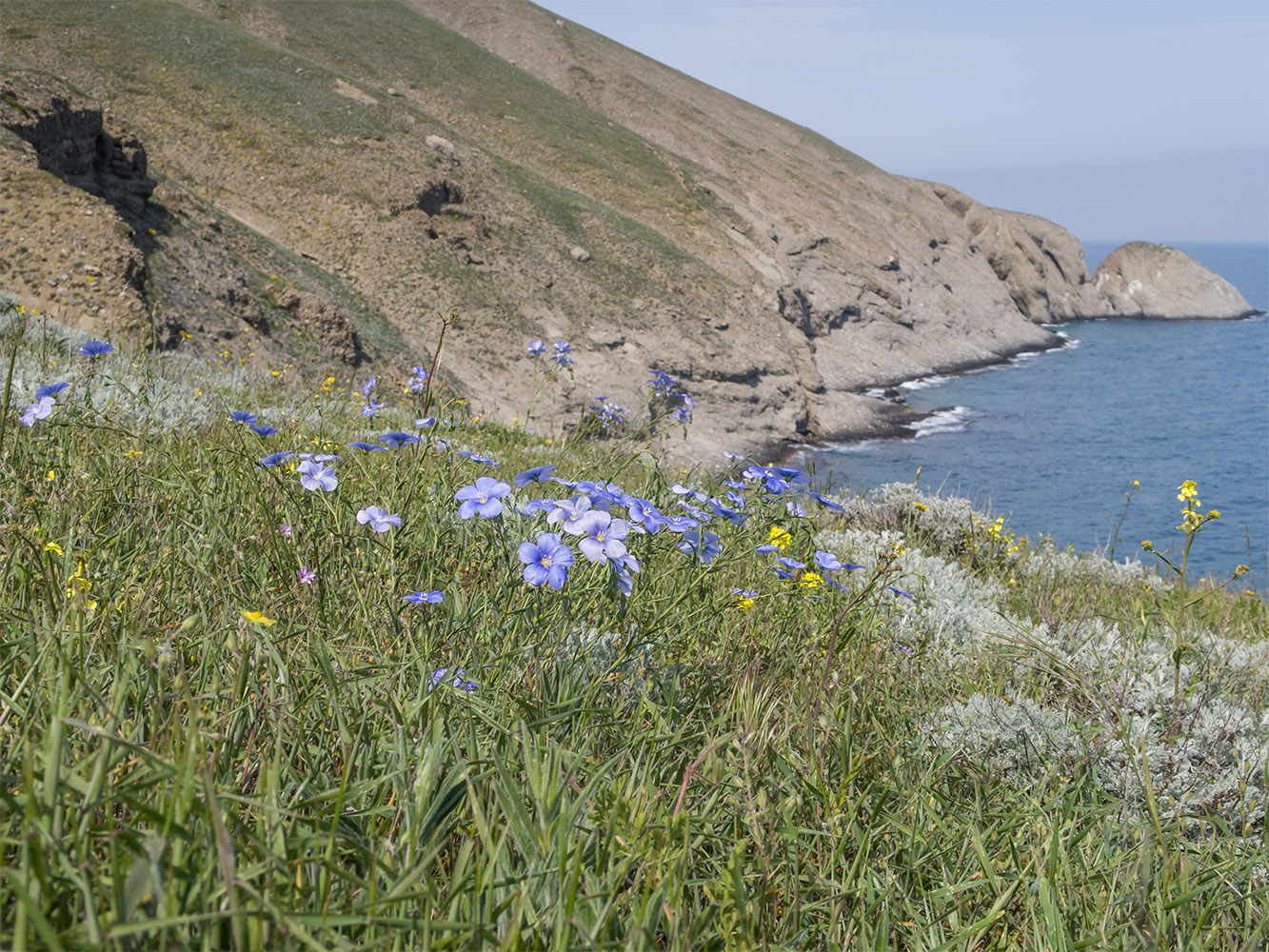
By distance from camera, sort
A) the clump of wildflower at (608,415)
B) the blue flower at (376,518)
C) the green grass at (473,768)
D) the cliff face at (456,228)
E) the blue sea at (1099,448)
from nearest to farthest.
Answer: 1. the green grass at (473,768)
2. the blue flower at (376,518)
3. the clump of wildflower at (608,415)
4. the cliff face at (456,228)
5. the blue sea at (1099,448)

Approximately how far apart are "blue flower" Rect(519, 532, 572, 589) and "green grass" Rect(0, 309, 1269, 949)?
219 millimetres

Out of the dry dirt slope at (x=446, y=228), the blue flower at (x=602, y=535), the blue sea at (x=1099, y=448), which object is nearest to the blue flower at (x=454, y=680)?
the blue flower at (x=602, y=535)

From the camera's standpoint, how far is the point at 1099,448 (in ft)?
104

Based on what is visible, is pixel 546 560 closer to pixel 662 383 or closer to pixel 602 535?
pixel 602 535

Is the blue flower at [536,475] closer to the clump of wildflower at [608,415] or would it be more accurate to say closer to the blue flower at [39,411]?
the blue flower at [39,411]

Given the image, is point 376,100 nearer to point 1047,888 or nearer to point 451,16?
point 1047,888

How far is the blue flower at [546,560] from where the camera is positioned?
164 cm

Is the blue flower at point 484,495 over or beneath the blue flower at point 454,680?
over

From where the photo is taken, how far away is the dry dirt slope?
15070mm

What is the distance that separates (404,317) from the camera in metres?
23.0

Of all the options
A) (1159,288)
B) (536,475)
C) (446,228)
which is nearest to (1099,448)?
(446,228)

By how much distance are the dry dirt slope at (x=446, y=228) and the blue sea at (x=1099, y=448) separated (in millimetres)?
3526

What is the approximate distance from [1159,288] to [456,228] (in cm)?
7451

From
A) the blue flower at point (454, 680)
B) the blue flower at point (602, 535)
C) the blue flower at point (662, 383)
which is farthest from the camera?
the blue flower at point (662, 383)
